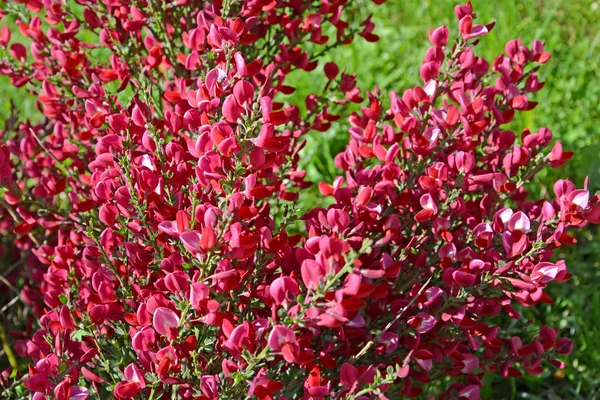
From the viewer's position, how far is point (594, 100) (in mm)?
3248

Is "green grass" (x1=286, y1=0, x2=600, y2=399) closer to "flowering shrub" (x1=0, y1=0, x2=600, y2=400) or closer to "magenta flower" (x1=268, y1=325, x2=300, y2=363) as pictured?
"flowering shrub" (x1=0, y1=0, x2=600, y2=400)

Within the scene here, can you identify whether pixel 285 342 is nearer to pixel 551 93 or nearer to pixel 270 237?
pixel 270 237

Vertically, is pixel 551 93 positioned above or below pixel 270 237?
below

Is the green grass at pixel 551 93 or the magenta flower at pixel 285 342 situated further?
the green grass at pixel 551 93

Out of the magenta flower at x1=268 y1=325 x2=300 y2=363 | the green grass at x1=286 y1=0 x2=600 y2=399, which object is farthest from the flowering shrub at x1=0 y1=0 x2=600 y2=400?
the green grass at x1=286 y1=0 x2=600 y2=399

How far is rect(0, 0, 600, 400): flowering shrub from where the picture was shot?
1270 mm

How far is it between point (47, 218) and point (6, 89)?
1.99 m

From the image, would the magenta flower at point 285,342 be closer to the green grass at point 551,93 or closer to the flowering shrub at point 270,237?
the flowering shrub at point 270,237

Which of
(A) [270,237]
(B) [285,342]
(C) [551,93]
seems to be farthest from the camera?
(C) [551,93]

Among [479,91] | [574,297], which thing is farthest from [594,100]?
[479,91]

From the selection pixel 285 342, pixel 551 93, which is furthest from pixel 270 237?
pixel 551 93

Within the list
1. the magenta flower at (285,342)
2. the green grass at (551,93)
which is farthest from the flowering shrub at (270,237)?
the green grass at (551,93)

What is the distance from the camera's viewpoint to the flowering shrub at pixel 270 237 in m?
1.27

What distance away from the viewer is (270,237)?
136 cm
